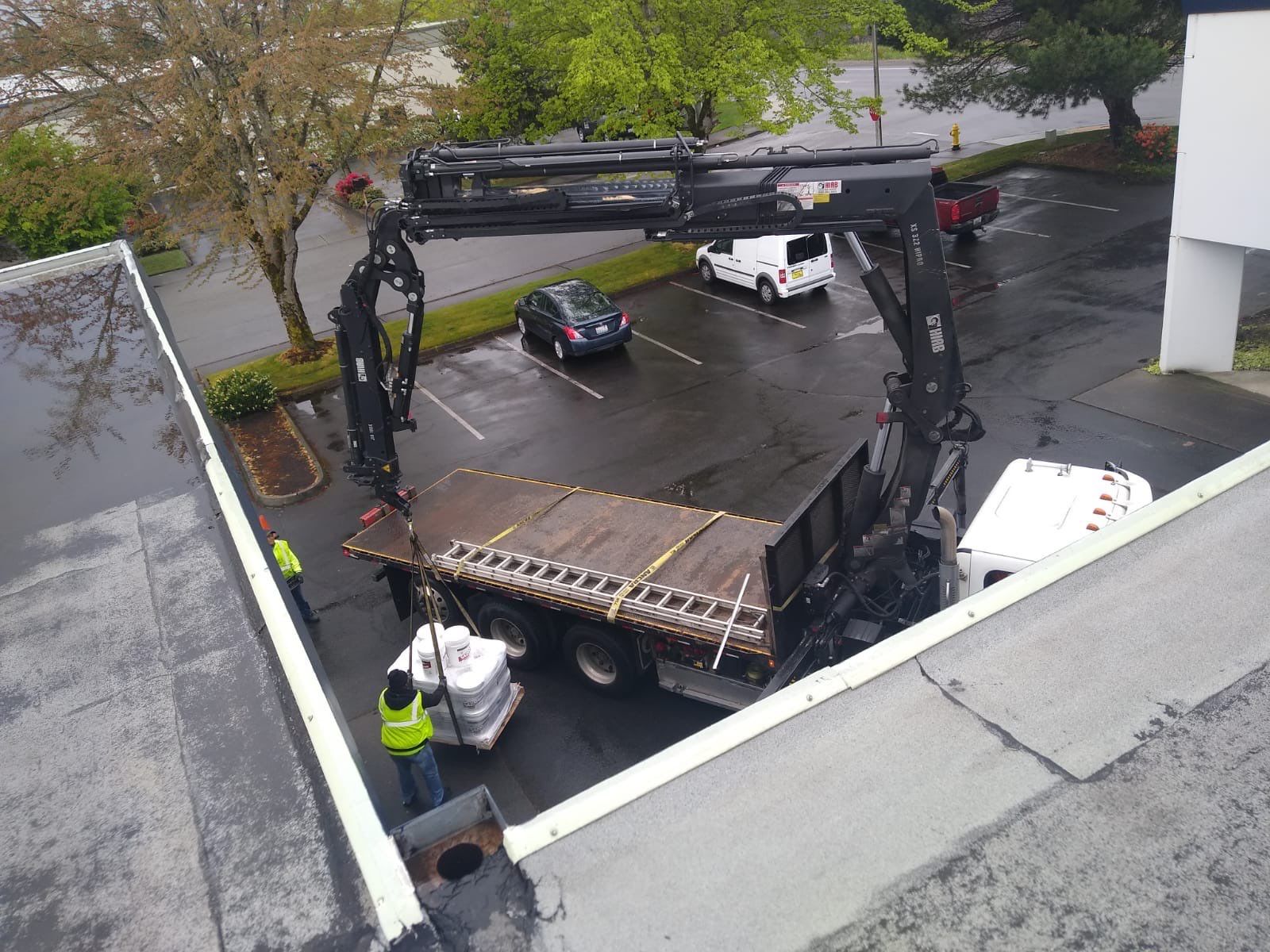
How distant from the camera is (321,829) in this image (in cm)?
545

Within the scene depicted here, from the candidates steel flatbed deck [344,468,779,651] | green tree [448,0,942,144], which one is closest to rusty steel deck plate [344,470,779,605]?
steel flatbed deck [344,468,779,651]

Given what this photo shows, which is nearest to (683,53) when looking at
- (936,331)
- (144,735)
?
(936,331)

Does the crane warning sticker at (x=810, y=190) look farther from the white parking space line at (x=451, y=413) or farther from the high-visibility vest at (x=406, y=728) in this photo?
the white parking space line at (x=451, y=413)

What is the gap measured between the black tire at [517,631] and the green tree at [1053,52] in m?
20.3

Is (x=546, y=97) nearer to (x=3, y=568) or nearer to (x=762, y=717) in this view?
(x=3, y=568)

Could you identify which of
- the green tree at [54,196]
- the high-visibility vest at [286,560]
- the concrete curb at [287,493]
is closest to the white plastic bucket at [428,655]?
the high-visibility vest at [286,560]

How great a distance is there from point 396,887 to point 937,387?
712 centimetres

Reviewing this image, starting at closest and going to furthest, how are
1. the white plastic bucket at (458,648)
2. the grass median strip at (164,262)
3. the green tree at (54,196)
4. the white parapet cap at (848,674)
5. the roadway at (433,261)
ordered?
the white parapet cap at (848,674), the white plastic bucket at (458,648), the green tree at (54,196), the roadway at (433,261), the grass median strip at (164,262)

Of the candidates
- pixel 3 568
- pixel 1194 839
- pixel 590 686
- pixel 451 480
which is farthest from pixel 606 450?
pixel 1194 839

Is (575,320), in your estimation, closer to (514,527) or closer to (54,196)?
(514,527)

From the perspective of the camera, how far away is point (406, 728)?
8.94m

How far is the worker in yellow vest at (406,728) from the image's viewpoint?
889 centimetres

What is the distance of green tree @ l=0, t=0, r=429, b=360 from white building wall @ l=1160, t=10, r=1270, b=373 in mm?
14520

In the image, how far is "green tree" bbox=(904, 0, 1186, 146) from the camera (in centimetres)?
2462
